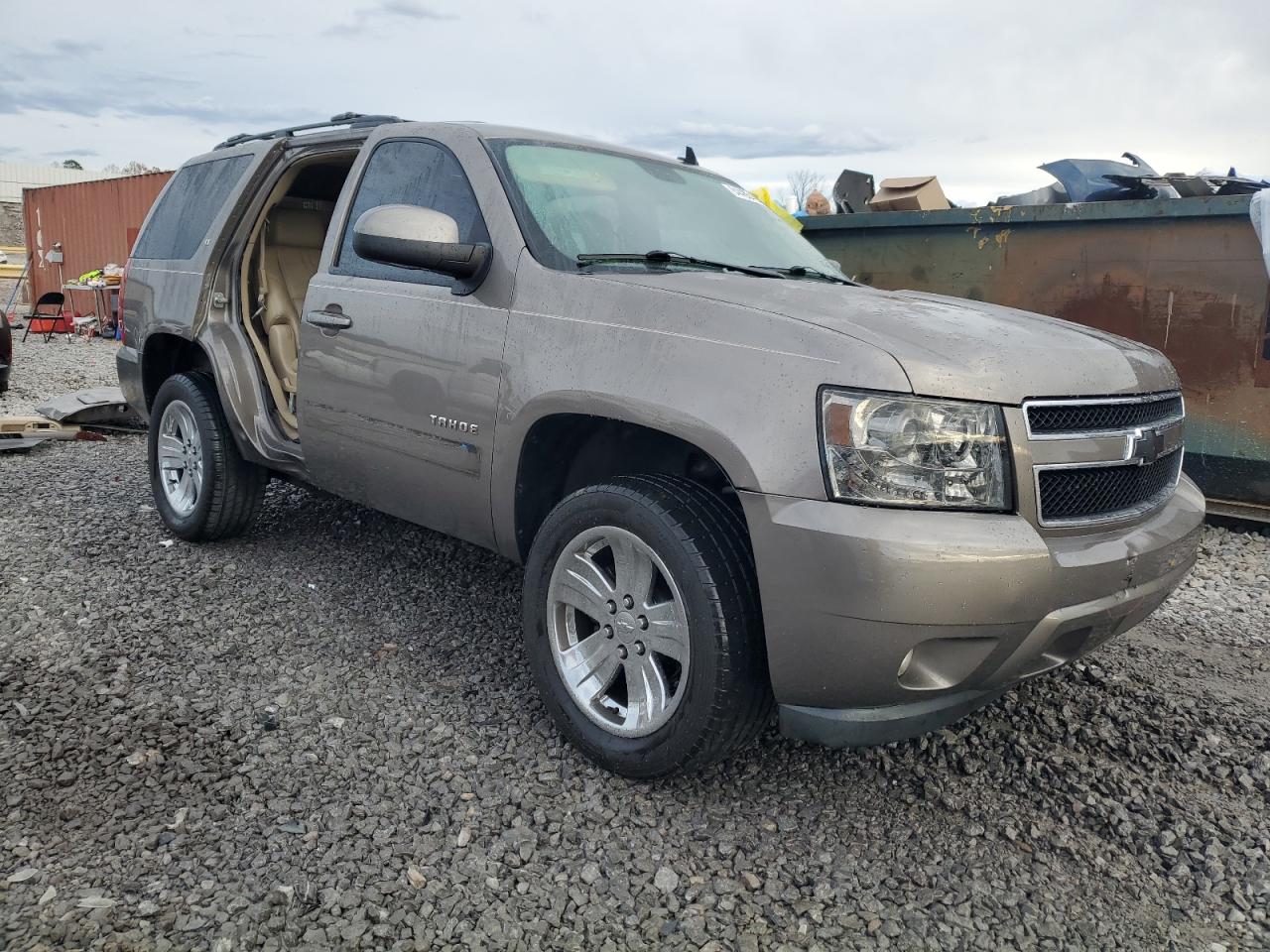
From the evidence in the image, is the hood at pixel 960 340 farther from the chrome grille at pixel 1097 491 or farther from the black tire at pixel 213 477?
the black tire at pixel 213 477

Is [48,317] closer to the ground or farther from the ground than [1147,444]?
closer to the ground

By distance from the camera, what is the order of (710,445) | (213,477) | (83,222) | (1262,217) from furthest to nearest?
A: (83,222), (1262,217), (213,477), (710,445)

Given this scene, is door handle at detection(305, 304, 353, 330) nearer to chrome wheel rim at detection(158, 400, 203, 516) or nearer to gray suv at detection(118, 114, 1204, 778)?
gray suv at detection(118, 114, 1204, 778)

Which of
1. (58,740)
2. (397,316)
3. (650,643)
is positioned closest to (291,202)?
(397,316)

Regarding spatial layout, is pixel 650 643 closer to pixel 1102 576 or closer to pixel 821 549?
pixel 821 549

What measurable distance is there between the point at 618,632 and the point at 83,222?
23864 mm

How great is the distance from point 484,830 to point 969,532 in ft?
4.57

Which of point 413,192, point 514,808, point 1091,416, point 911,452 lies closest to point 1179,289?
point 1091,416

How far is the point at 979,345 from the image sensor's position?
2424 millimetres

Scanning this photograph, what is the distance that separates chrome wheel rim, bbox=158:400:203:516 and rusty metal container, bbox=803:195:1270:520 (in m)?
4.49

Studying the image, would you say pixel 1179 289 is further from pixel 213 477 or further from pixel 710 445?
pixel 213 477

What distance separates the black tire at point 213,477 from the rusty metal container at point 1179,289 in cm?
432

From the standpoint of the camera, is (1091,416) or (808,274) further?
(808,274)

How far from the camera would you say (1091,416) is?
8.18ft
